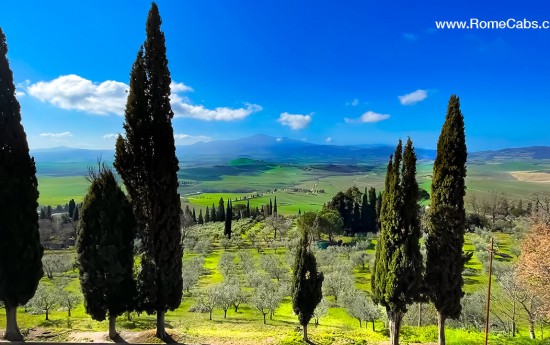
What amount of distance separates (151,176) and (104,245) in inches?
133

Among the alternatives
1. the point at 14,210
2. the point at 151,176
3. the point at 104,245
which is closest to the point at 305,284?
the point at 151,176

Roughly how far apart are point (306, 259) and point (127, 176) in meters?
10.2

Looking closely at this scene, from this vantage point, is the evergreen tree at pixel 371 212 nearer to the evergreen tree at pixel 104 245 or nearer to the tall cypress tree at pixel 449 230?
the tall cypress tree at pixel 449 230

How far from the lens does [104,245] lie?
1478 centimetres

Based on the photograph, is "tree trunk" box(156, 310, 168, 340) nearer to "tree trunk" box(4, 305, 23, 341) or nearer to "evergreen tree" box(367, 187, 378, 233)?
"tree trunk" box(4, 305, 23, 341)

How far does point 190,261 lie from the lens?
53.8 metres

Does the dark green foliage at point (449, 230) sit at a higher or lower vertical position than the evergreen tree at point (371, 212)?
higher

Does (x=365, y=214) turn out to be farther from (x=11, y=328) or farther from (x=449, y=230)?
(x=11, y=328)

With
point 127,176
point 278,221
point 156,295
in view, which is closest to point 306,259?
point 156,295

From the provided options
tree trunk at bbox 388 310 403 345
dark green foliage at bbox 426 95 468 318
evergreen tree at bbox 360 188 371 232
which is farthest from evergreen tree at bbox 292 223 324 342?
evergreen tree at bbox 360 188 371 232

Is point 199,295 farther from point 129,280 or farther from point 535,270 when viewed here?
point 535,270

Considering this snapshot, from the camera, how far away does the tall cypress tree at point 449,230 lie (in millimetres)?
16484

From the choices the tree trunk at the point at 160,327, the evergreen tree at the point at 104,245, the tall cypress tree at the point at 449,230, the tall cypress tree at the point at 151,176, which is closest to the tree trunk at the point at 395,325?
the tall cypress tree at the point at 449,230

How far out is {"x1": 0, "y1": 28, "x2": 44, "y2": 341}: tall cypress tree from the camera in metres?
14.5
